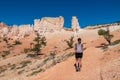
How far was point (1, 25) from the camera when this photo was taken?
132 meters

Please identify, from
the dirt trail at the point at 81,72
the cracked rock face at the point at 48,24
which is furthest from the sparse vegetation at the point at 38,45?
the dirt trail at the point at 81,72

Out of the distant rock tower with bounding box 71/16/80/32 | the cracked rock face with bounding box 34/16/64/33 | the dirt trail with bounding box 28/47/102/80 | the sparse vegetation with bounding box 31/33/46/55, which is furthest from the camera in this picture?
the cracked rock face with bounding box 34/16/64/33

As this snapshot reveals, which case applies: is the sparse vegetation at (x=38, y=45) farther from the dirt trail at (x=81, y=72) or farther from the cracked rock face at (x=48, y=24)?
the dirt trail at (x=81, y=72)

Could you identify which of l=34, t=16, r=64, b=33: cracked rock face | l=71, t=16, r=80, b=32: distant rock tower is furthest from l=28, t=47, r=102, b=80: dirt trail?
l=34, t=16, r=64, b=33: cracked rock face

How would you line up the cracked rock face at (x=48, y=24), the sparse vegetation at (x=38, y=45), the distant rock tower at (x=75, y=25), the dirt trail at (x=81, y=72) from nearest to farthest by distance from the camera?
the dirt trail at (x=81, y=72), the sparse vegetation at (x=38, y=45), the distant rock tower at (x=75, y=25), the cracked rock face at (x=48, y=24)

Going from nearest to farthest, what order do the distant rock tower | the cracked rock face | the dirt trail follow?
the dirt trail < the distant rock tower < the cracked rock face

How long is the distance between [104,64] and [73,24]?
95.0 meters

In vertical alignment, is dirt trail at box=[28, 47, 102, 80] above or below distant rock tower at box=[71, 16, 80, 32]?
below

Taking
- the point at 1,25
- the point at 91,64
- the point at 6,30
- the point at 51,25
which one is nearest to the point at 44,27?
the point at 51,25

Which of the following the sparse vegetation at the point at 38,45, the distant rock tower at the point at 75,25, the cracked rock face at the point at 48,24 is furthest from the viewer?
the cracked rock face at the point at 48,24

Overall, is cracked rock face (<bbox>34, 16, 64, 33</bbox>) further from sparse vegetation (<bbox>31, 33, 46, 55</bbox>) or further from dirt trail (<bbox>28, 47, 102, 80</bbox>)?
dirt trail (<bbox>28, 47, 102, 80</bbox>)

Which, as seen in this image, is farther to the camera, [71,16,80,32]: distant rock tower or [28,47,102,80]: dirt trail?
[71,16,80,32]: distant rock tower

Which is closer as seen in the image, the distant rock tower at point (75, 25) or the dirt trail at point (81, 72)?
the dirt trail at point (81, 72)

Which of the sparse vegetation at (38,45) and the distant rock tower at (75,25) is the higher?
the distant rock tower at (75,25)
